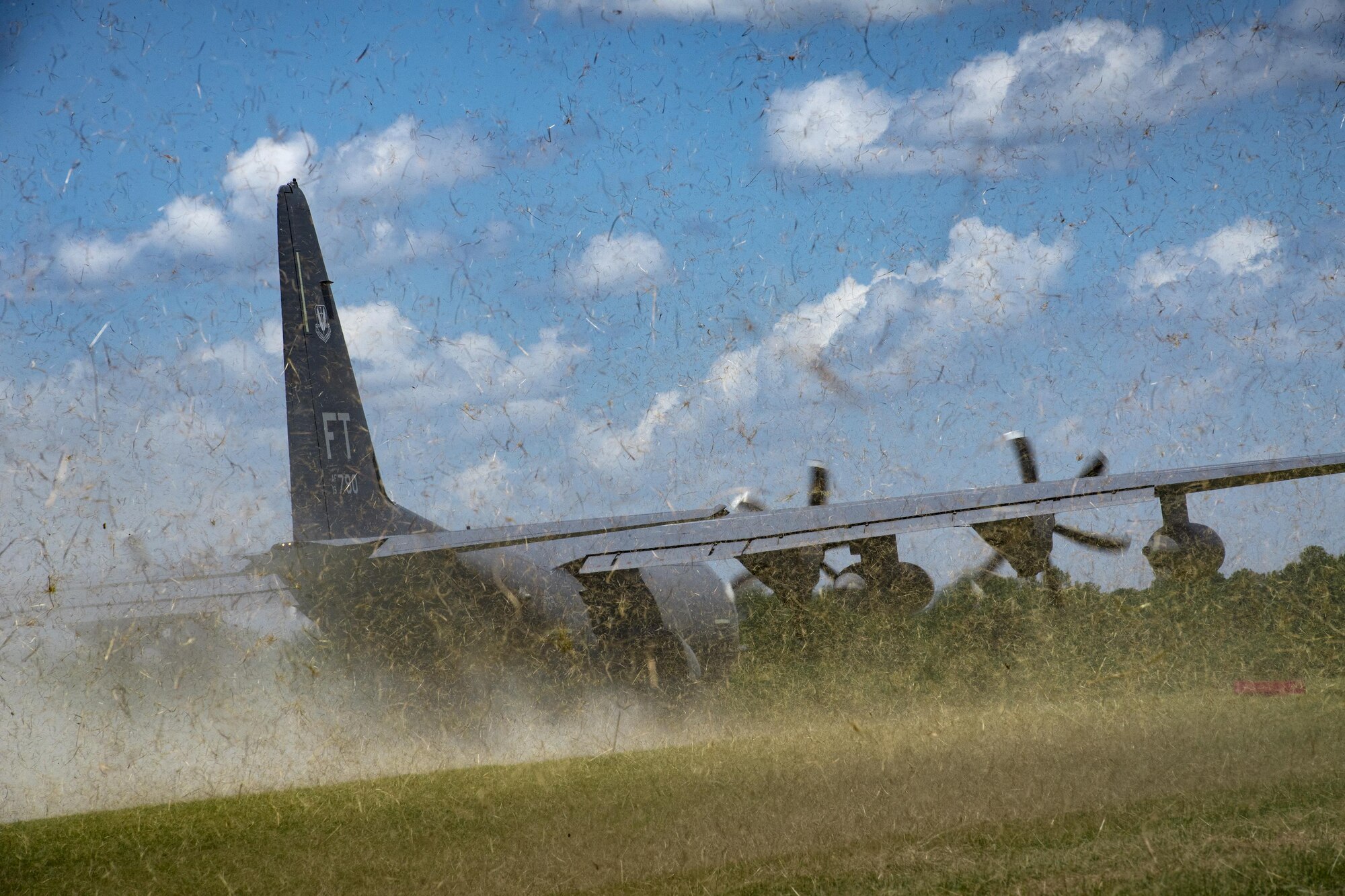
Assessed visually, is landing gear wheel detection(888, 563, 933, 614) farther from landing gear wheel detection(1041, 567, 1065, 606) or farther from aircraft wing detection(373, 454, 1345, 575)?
aircraft wing detection(373, 454, 1345, 575)

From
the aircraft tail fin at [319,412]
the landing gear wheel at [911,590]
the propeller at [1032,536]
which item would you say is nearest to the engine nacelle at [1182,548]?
the propeller at [1032,536]

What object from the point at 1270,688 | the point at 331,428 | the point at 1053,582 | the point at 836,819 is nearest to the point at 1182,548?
the point at 1053,582

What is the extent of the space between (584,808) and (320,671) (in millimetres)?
6614

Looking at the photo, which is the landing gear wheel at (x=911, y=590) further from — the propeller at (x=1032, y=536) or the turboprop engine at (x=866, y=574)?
the propeller at (x=1032, y=536)

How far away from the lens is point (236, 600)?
13281mm

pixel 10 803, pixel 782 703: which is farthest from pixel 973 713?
pixel 10 803

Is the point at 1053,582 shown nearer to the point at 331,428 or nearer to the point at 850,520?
the point at 850,520

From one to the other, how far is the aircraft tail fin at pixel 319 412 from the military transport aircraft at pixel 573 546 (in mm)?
25

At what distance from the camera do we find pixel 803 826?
307 inches

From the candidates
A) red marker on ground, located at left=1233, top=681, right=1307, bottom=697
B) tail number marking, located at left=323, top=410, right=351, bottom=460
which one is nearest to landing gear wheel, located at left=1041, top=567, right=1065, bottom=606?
red marker on ground, located at left=1233, top=681, right=1307, bottom=697

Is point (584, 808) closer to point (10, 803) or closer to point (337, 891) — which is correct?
point (337, 891)

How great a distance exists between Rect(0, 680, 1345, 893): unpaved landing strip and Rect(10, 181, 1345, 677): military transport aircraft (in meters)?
2.44

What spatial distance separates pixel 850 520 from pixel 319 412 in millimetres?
8679

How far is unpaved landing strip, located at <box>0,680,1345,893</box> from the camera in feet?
20.5
